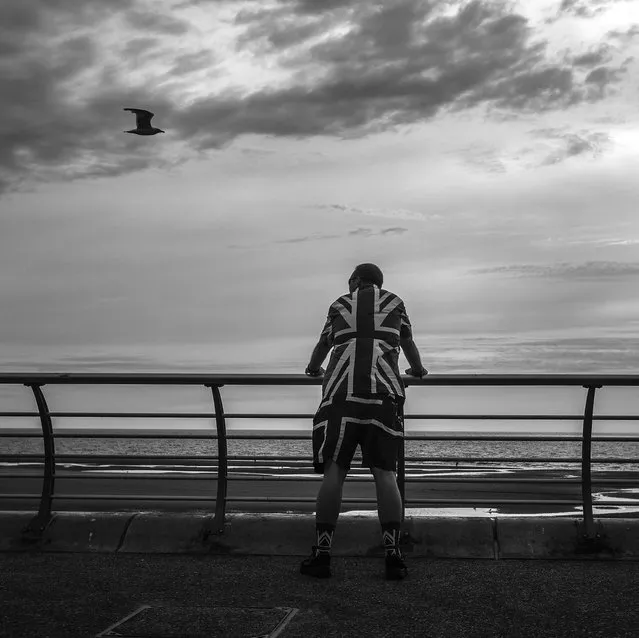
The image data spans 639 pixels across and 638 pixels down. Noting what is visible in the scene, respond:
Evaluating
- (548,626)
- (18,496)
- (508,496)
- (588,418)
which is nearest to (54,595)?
(18,496)

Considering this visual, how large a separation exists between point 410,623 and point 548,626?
2.26 ft

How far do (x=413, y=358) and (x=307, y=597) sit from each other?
1.75m

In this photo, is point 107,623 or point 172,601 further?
point 172,601

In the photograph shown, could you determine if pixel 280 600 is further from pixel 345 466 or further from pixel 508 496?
pixel 508 496

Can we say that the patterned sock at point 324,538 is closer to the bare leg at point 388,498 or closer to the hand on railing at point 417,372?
the bare leg at point 388,498

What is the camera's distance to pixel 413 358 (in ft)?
19.1

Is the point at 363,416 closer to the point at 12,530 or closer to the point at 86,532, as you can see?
the point at 86,532

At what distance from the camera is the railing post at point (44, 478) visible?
21.4 ft

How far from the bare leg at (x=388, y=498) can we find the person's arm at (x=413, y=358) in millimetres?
720

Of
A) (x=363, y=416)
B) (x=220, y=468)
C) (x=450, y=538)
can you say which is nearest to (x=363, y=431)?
(x=363, y=416)

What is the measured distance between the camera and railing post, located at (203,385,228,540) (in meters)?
6.37

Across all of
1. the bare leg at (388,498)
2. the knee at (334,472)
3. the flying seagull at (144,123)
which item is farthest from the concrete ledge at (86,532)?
the flying seagull at (144,123)

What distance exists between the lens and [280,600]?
4840 millimetres

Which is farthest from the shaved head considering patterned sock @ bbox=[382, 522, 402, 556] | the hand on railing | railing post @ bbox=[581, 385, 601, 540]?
railing post @ bbox=[581, 385, 601, 540]
